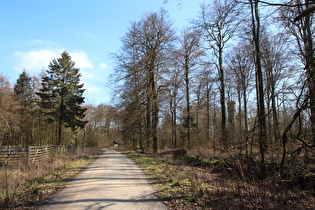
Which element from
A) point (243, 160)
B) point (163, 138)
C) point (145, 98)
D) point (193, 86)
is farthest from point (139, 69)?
point (163, 138)

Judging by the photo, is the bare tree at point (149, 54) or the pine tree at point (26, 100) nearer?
the bare tree at point (149, 54)

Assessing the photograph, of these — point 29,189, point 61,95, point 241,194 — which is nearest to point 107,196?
point 29,189

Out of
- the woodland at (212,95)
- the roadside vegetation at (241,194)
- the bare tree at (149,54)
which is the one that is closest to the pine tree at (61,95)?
the woodland at (212,95)

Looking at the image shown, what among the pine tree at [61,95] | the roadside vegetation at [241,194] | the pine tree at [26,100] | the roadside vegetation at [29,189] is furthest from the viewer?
the pine tree at [26,100]

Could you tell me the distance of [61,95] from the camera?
32844mm

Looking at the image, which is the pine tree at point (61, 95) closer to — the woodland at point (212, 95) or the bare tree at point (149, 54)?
the woodland at point (212, 95)

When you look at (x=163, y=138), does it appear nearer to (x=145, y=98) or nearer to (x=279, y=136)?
(x=145, y=98)

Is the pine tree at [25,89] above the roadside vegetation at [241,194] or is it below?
above

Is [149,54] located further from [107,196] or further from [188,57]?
[107,196]

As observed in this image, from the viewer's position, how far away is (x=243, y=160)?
8.99m

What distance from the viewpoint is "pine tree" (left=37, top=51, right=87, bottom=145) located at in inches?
1258

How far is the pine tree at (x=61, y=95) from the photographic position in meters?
32.0

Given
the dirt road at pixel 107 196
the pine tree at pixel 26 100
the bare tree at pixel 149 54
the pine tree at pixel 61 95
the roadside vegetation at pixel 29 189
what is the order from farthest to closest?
the pine tree at pixel 26 100
the pine tree at pixel 61 95
the bare tree at pixel 149 54
the roadside vegetation at pixel 29 189
the dirt road at pixel 107 196

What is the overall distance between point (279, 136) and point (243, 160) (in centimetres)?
170
